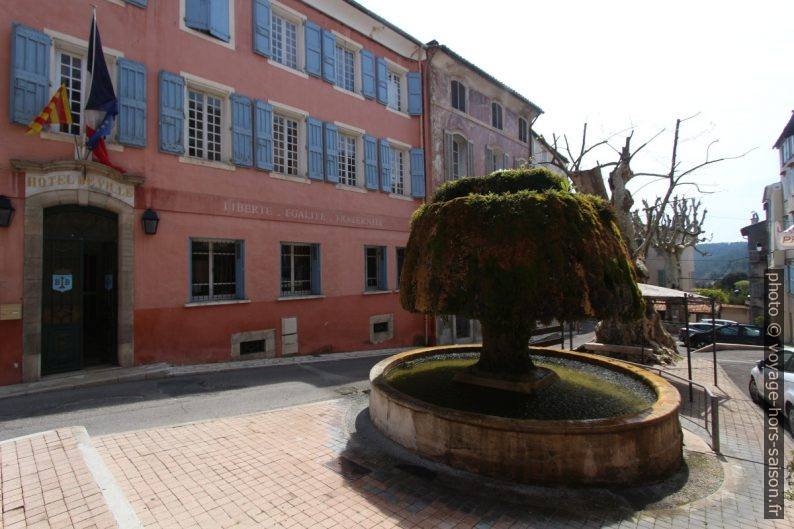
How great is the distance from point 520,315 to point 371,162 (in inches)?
406

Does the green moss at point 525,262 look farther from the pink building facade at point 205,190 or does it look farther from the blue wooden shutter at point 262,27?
the blue wooden shutter at point 262,27

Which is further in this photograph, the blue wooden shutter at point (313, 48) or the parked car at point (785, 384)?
the blue wooden shutter at point (313, 48)

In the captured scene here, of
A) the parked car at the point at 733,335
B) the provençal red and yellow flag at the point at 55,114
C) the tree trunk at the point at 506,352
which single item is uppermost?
the provençal red and yellow flag at the point at 55,114

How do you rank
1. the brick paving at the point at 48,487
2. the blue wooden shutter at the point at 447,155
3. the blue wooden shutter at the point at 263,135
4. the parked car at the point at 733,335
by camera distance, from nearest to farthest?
1. the brick paving at the point at 48,487
2. the blue wooden shutter at the point at 263,135
3. the blue wooden shutter at the point at 447,155
4. the parked car at the point at 733,335

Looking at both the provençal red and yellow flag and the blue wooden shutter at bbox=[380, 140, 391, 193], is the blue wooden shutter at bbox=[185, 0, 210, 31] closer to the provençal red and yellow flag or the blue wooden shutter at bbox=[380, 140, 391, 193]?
the provençal red and yellow flag

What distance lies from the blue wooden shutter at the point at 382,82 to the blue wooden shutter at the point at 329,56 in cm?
194

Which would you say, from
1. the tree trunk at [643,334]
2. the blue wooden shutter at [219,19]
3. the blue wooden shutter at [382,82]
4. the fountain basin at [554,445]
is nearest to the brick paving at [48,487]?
the fountain basin at [554,445]

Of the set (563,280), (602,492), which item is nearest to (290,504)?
(602,492)

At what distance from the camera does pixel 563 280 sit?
4852 millimetres

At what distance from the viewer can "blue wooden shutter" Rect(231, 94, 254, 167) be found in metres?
10.8

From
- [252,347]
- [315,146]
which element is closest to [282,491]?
[252,347]

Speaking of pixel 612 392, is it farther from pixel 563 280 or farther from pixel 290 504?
pixel 290 504

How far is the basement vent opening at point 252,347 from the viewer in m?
10.8

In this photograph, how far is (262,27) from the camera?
11438 millimetres
